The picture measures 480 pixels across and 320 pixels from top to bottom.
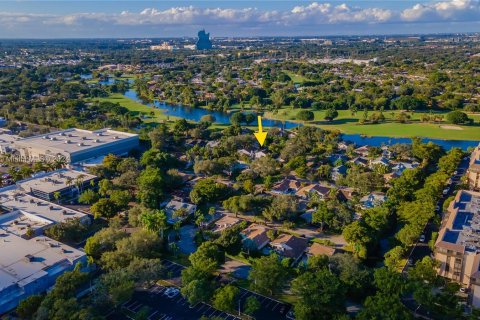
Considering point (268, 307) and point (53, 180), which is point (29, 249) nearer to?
point (53, 180)

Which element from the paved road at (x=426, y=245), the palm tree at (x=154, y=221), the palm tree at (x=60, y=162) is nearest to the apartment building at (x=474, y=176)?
the paved road at (x=426, y=245)

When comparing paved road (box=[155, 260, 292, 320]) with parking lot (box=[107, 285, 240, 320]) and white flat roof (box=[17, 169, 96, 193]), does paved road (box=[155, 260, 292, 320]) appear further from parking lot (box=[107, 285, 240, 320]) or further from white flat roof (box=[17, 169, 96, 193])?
white flat roof (box=[17, 169, 96, 193])

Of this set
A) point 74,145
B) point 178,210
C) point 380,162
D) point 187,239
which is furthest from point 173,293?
point 74,145

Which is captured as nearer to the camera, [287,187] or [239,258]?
[239,258]

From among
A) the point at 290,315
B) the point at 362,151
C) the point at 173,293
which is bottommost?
the point at 290,315

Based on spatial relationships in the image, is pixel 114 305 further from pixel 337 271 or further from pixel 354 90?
pixel 354 90
